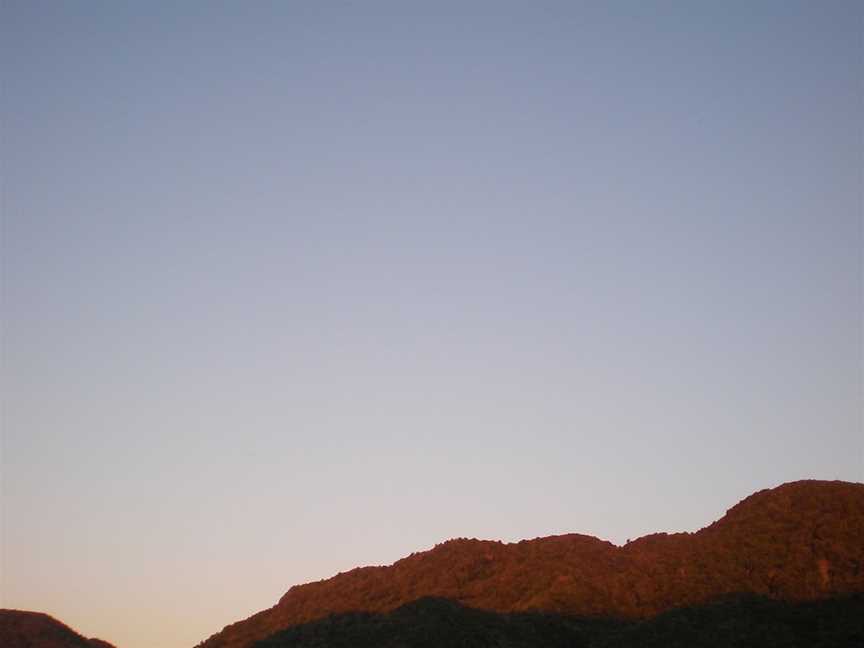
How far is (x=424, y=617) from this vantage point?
4650 centimetres

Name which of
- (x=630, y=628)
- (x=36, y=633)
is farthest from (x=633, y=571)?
(x=36, y=633)

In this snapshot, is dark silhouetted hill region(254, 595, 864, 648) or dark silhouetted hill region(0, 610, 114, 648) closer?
dark silhouetted hill region(254, 595, 864, 648)

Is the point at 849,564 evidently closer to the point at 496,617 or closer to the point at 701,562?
the point at 701,562

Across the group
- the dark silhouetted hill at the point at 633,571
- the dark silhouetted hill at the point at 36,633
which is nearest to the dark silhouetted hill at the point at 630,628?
the dark silhouetted hill at the point at 633,571

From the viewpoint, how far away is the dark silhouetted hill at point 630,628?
41375 mm

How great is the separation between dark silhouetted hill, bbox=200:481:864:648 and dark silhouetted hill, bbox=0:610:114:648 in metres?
10.5

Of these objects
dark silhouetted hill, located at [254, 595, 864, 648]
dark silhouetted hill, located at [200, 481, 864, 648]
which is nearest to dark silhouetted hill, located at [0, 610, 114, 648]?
dark silhouetted hill, located at [200, 481, 864, 648]

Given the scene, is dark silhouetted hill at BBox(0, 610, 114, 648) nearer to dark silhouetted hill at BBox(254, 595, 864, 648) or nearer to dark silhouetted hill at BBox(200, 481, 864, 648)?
dark silhouetted hill at BBox(200, 481, 864, 648)

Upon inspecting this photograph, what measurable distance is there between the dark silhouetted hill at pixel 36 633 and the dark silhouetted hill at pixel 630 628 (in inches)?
794

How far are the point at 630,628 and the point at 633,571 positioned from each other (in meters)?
5.91

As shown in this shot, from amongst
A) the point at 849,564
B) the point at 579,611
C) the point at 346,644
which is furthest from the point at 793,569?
the point at 346,644

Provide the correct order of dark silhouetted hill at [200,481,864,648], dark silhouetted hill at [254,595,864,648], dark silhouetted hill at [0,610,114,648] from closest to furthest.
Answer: dark silhouetted hill at [254,595,864,648] < dark silhouetted hill at [200,481,864,648] < dark silhouetted hill at [0,610,114,648]

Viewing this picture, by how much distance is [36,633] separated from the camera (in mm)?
59594

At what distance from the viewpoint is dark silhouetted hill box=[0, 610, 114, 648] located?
190ft
